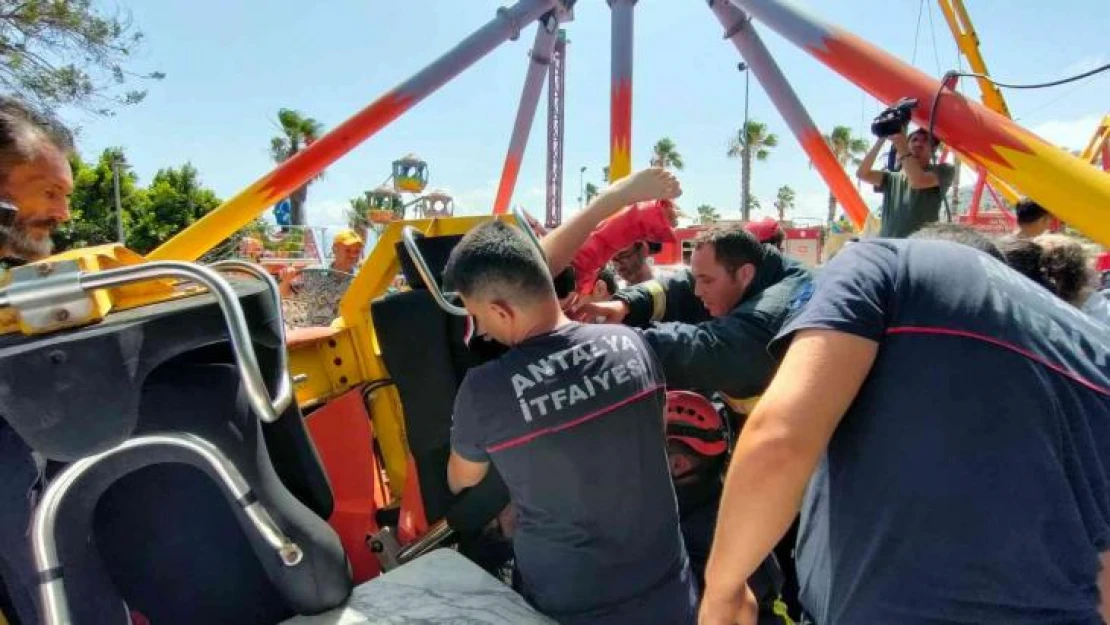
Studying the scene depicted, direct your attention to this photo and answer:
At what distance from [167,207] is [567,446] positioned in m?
27.0

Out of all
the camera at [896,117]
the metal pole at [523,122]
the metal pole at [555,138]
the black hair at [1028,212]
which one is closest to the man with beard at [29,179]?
the camera at [896,117]

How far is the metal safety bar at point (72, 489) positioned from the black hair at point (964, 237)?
1.32 metres

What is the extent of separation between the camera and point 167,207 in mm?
23234

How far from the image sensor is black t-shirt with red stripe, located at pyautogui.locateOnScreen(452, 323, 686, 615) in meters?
1.33

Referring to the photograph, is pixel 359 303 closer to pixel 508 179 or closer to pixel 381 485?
pixel 381 485

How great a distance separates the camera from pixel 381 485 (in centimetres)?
212

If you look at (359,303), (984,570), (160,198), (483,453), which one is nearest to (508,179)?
(359,303)

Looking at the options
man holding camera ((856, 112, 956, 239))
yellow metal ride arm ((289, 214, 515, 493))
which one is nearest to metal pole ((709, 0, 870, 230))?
man holding camera ((856, 112, 956, 239))

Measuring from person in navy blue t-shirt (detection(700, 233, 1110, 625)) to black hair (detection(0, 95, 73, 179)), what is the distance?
6.08 feet

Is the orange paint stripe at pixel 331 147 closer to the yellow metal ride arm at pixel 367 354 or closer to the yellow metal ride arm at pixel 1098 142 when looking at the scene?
the yellow metal ride arm at pixel 367 354

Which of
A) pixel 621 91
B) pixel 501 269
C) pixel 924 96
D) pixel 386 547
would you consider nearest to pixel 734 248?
pixel 501 269

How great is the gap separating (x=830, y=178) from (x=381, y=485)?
5.94m

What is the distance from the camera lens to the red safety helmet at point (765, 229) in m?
2.92

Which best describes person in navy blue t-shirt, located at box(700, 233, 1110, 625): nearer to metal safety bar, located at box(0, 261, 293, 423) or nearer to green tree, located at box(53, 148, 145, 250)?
metal safety bar, located at box(0, 261, 293, 423)
